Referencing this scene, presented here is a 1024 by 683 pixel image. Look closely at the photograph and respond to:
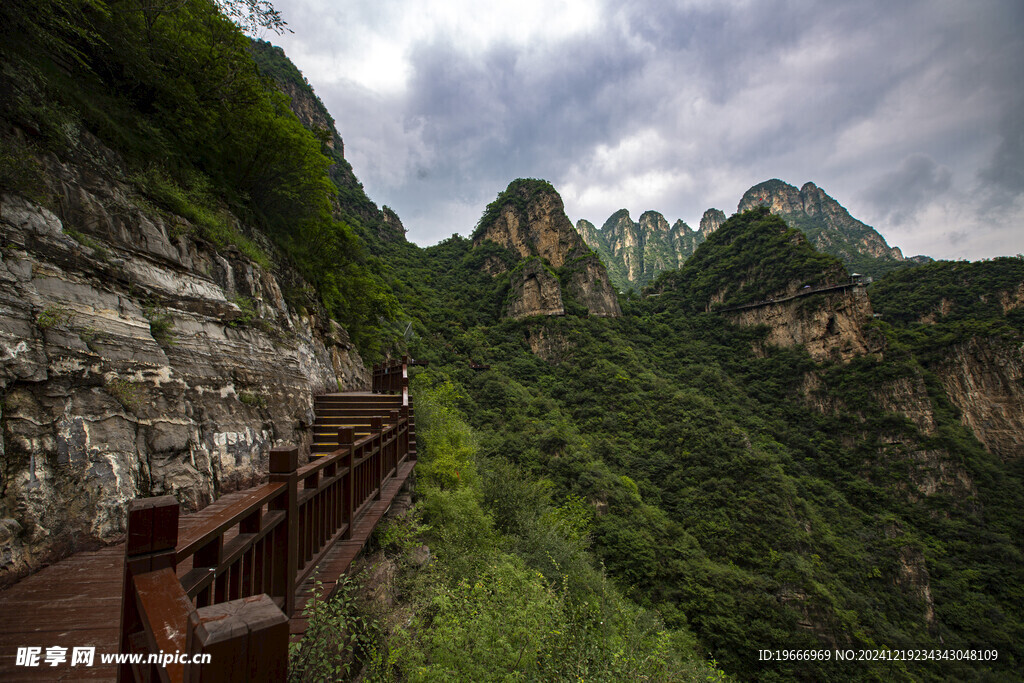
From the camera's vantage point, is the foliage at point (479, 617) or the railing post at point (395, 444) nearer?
the foliage at point (479, 617)

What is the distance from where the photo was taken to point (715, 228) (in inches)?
4257

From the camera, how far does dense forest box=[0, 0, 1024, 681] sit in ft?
14.5

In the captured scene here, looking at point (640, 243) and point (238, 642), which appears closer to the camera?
point (238, 642)

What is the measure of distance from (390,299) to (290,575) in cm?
1468

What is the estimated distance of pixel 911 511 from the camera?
29.4 metres

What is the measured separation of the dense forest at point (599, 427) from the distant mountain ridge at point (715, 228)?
35625 millimetres

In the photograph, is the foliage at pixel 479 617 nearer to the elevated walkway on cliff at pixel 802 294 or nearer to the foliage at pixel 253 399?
the foliage at pixel 253 399

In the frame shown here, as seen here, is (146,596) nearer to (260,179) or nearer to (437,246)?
(260,179)

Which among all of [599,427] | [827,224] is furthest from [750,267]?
[827,224]

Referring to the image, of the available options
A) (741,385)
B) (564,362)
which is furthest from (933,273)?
(564,362)

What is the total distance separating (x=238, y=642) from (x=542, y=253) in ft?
185

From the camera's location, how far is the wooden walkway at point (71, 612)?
175cm

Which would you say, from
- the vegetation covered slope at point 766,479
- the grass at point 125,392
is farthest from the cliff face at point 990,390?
the grass at point 125,392

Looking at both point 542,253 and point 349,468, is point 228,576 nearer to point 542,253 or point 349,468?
point 349,468
